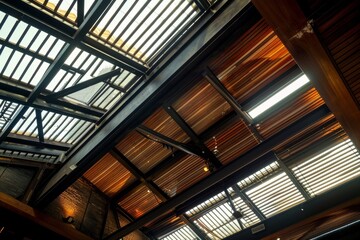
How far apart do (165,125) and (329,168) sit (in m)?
4.20

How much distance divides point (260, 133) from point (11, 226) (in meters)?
5.80

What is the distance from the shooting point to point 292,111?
5094 mm

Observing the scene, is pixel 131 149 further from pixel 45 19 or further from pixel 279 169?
pixel 279 169

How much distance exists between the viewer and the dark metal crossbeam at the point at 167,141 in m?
4.69

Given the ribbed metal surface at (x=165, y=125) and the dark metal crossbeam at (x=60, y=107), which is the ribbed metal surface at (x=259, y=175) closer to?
the ribbed metal surface at (x=165, y=125)

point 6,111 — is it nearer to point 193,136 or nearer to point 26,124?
point 26,124

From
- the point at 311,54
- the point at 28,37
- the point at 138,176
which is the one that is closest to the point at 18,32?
the point at 28,37

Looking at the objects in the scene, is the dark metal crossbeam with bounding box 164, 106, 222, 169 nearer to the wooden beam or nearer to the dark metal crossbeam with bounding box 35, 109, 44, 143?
the dark metal crossbeam with bounding box 35, 109, 44, 143

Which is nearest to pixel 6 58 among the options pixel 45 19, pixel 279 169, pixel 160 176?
pixel 45 19

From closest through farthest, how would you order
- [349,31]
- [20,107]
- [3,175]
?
[349,31], [20,107], [3,175]

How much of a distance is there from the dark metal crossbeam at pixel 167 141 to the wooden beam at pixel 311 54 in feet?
9.27

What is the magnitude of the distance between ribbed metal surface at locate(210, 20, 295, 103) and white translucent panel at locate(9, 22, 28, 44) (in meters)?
3.29

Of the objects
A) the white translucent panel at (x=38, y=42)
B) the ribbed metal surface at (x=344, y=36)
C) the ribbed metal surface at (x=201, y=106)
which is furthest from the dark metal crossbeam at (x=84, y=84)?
the ribbed metal surface at (x=344, y=36)

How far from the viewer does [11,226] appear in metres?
5.11
